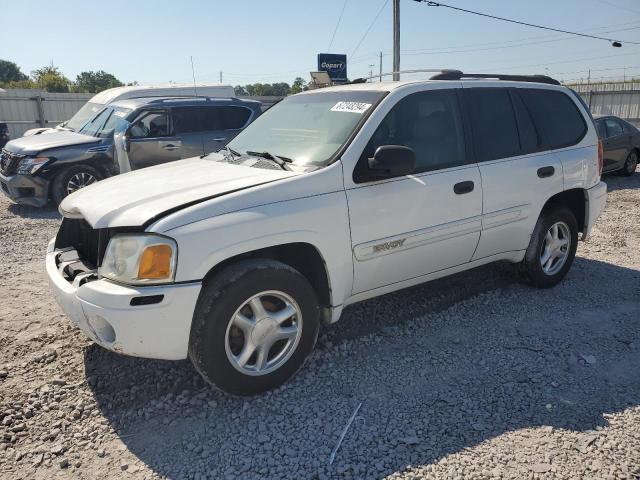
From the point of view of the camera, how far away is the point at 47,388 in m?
3.22

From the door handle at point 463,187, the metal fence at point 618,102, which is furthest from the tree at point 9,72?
the door handle at point 463,187

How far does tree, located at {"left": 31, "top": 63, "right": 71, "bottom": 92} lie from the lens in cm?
4266

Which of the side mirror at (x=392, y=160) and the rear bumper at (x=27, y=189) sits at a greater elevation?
the side mirror at (x=392, y=160)

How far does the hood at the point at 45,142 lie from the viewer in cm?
834

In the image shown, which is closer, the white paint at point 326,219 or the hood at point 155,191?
the white paint at point 326,219

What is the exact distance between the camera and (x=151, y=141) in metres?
8.70

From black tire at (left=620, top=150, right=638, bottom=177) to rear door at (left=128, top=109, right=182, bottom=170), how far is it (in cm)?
949

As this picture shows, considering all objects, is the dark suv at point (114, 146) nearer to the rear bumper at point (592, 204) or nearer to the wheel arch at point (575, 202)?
the wheel arch at point (575, 202)

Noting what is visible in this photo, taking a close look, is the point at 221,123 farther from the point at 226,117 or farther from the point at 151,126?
the point at 151,126

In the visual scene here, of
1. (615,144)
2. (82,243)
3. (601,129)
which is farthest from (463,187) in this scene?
(615,144)

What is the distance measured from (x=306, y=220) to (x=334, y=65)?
17222 millimetres

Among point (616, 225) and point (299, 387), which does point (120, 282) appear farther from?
point (616, 225)

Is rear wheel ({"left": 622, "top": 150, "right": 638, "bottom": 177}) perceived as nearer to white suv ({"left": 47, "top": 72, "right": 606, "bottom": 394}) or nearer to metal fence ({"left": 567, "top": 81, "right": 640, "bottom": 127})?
white suv ({"left": 47, "top": 72, "right": 606, "bottom": 394})

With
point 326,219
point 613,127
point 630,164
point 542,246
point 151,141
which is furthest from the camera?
point 630,164
